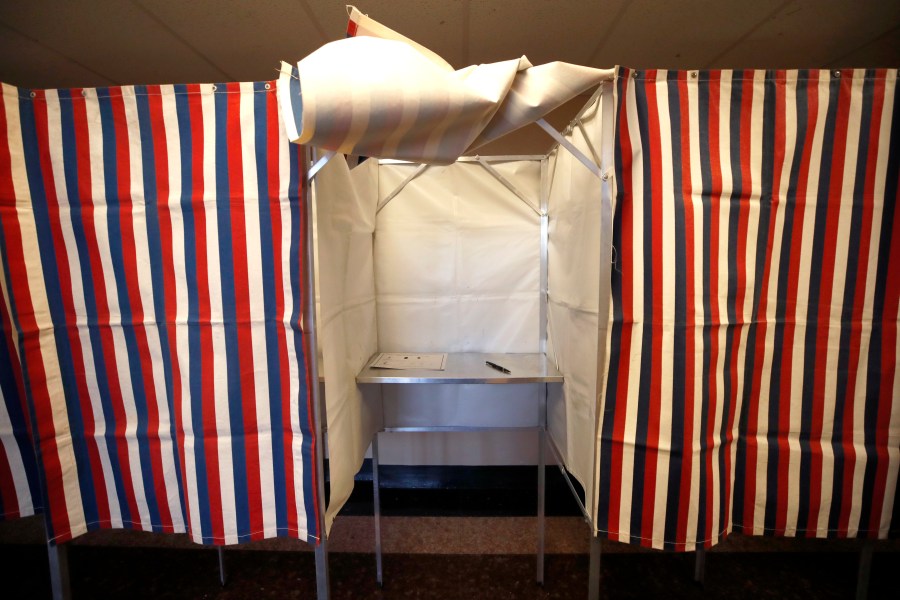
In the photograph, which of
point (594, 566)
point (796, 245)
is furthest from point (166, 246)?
point (796, 245)

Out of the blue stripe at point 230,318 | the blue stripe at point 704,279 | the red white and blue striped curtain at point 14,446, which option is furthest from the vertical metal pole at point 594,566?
the red white and blue striped curtain at point 14,446

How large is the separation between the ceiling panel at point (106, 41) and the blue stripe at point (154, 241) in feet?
2.58

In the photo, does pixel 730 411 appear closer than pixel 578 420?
Yes

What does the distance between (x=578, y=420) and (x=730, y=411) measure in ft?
1.37

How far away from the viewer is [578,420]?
1136 millimetres

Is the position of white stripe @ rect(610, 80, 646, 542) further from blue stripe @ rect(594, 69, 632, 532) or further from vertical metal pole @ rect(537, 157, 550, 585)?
vertical metal pole @ rect(537, 157, 550, 585)

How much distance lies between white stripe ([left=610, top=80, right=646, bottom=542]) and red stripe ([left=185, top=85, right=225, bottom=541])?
45.5 inches

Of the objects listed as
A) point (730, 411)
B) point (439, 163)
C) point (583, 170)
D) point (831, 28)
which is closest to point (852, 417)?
point (730, 411)

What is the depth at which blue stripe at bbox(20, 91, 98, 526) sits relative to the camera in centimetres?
95

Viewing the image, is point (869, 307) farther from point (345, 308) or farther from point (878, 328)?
point (345, 308)

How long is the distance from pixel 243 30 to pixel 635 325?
1.87m

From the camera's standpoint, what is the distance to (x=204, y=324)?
971mm

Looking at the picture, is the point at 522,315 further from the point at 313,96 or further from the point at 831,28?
the point at 831,28

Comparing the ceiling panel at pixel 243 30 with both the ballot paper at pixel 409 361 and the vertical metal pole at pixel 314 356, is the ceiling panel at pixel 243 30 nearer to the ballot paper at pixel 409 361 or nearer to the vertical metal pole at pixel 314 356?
the vertical metal pole at pixel 314 356
